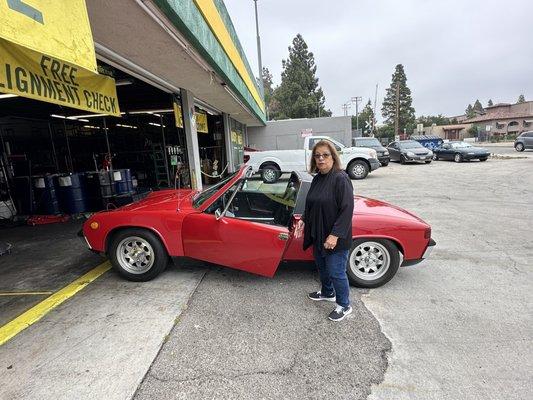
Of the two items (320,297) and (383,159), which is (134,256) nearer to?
(320,297)

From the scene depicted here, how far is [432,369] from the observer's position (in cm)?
244

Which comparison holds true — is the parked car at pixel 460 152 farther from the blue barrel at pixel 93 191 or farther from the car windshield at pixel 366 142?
the blue barrel at pixel 93 191

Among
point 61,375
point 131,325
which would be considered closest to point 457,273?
point 131,325

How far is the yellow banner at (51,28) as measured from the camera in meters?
2.06

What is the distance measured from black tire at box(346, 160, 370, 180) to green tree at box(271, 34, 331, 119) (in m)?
39.8

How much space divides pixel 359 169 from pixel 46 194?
438 inches

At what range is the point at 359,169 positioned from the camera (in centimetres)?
1409

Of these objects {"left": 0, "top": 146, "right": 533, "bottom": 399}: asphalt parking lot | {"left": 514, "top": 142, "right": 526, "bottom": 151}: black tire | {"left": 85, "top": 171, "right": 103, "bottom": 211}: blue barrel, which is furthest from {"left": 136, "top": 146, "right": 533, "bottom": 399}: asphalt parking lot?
{"left": 514, "top": 142, "right": 526, "bottom": 151}: black tire

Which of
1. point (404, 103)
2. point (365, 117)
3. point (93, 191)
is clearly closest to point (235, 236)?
point (93, 191)

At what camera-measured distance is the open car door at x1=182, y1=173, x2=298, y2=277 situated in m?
3.51

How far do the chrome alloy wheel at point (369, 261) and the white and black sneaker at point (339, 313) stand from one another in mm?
638

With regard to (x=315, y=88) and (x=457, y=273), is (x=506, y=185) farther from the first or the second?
(x=315, y=88)

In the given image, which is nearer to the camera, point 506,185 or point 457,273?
point 457,273

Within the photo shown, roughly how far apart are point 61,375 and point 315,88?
190ft
